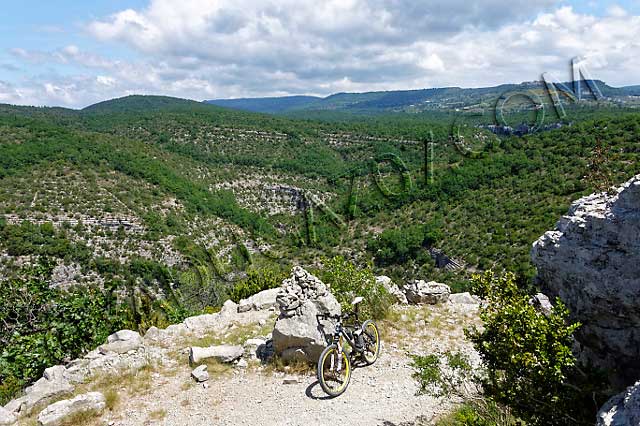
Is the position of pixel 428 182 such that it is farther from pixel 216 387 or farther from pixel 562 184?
pixel 216 387

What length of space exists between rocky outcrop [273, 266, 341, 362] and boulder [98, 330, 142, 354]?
11.8 ft

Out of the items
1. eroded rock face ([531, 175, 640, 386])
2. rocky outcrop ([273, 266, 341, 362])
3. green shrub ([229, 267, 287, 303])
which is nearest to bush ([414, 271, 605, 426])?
eroded rock face ([531, 175, 640, 386])

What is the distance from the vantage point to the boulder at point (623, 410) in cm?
319

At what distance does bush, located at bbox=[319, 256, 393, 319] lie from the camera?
33.6 ft

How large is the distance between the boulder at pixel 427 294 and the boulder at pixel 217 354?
5.74 m

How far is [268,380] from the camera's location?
7.70 metres

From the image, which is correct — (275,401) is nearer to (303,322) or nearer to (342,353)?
(342,353)

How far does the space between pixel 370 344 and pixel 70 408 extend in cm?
543

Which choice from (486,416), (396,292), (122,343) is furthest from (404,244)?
(486,416)

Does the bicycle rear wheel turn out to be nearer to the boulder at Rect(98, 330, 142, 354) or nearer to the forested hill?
the forested hill

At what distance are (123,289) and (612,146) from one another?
35127mm

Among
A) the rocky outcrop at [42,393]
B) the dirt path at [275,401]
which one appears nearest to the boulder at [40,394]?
the rocky outcrop at [42,393]

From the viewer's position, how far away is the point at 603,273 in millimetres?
4223

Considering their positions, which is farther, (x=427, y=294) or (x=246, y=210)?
(x=246, y=210)
